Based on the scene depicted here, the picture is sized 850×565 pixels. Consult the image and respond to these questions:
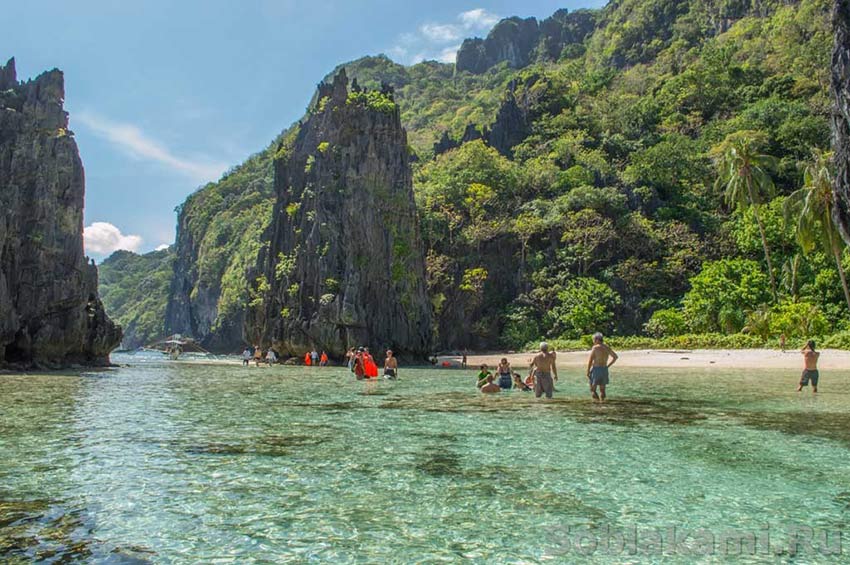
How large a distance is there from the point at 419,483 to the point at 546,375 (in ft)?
36.8

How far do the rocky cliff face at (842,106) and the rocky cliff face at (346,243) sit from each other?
35310 mm

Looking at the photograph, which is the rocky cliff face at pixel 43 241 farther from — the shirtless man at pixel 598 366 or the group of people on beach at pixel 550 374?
the shirtless man at pixel 598 366

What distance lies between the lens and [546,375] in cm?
1848

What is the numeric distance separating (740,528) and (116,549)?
615 cm

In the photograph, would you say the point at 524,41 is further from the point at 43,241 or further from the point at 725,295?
the point at 43,241

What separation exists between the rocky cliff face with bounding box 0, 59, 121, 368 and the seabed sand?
28.7m

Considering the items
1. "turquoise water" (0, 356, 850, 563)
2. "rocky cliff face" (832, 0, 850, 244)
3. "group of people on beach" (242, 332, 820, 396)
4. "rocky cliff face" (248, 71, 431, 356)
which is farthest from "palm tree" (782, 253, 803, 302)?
"rocky cliff face" (832, 0, 850, 244)

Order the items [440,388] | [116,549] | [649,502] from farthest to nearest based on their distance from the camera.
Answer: [440,388] < [649,502] < [116,549]

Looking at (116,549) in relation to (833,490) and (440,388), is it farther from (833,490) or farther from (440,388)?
(440,388)

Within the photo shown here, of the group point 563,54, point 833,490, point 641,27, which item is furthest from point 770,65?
point 833,490

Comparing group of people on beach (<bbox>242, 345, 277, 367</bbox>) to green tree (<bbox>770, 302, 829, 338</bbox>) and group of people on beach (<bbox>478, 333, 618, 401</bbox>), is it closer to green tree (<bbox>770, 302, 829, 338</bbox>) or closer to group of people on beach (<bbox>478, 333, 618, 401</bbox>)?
group of people on beach (<bbox>478, 333, 618, 401</bbox>)

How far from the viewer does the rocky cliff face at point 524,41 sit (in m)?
148

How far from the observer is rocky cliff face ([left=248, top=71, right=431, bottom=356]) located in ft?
150

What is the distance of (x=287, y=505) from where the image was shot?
6.88m
